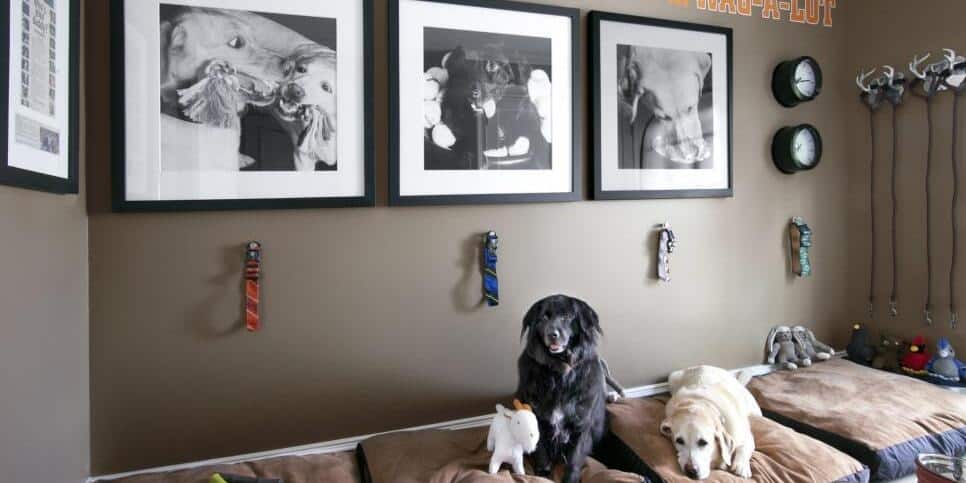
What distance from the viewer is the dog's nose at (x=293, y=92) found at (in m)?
1.77

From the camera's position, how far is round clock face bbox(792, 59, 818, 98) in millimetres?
2484

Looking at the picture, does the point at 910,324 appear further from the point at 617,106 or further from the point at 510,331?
the point at 510,331

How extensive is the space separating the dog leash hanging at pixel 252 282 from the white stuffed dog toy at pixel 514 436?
0.85m

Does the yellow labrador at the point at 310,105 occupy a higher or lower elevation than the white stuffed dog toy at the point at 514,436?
higher

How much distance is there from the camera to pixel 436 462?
166cm

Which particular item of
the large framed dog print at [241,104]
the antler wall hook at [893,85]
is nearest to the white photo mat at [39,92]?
the large framed dog print at [241,104]

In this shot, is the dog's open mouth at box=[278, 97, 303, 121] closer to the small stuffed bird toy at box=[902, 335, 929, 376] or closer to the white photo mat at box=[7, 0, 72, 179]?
the white photo mat at box=[7, 0, 72, 179]

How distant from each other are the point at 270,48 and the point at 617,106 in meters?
1.34

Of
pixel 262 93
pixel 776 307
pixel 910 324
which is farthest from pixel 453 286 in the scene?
pixel 910 324

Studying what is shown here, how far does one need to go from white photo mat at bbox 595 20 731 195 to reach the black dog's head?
70 centimetres

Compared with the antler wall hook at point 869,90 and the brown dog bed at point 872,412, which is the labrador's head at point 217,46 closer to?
the brown dog bed at point 872,412

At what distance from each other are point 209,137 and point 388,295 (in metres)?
0.78

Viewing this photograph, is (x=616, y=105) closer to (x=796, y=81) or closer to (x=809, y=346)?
(x=796, y=81)

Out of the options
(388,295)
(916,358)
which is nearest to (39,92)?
(388,295)
